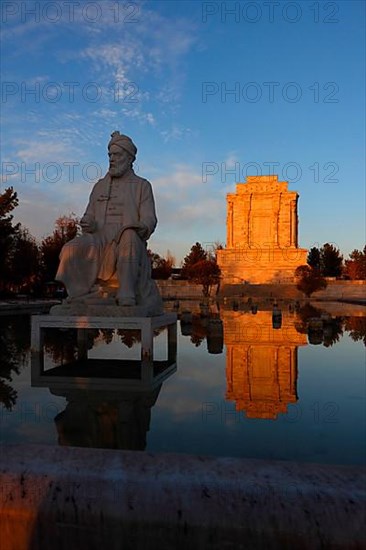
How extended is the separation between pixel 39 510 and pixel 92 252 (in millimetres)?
5272

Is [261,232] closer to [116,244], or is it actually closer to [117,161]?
[117,161]

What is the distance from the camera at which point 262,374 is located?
6016 millimetres

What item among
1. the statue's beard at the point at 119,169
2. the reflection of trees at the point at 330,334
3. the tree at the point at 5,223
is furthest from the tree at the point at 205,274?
the statue's beard at the point at 119,169

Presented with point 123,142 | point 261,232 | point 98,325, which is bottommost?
point 98,325

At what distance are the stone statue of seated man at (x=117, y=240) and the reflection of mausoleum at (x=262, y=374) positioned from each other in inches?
65.9

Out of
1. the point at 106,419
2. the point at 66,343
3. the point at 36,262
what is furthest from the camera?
the point at 36,262

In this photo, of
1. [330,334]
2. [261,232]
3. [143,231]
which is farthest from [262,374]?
[261,232]

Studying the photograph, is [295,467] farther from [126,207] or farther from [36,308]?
[36,308]

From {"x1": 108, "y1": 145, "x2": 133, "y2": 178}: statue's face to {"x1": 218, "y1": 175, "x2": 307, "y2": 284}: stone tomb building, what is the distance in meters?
52.7

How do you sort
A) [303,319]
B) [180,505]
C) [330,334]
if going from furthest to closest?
[303,319]
[330,334]
[180,505]

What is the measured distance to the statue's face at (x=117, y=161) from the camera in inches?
281

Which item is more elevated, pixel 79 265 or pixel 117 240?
pixel 117 240

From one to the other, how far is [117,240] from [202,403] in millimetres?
2936

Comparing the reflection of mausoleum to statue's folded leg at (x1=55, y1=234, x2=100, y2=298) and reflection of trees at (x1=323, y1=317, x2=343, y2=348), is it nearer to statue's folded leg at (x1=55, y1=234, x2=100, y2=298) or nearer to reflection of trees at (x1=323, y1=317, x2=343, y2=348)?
reflection of trees at (x1=323, y1=317, x2=343, y2=348)
